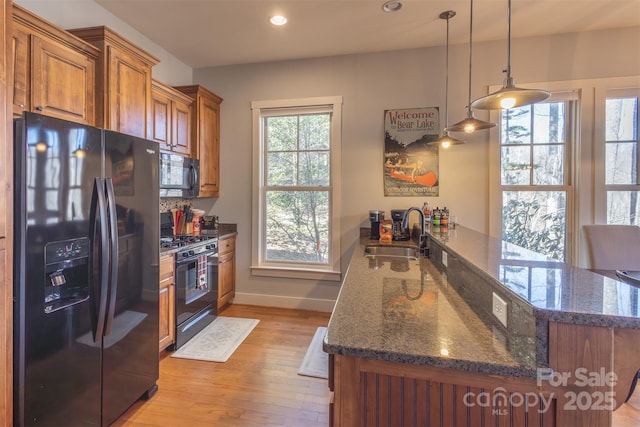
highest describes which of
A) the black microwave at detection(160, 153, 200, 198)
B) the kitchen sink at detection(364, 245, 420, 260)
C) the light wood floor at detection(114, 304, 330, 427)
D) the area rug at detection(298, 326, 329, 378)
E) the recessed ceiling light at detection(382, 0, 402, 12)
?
the recessed ceiling light at detection(382, 0, 402, 12)

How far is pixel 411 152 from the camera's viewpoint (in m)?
3.38

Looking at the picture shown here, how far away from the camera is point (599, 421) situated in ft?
2.66

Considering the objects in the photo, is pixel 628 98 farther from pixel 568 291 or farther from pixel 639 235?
pixel 568 291

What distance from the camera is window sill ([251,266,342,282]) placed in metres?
3.59

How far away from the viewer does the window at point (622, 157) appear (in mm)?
2969

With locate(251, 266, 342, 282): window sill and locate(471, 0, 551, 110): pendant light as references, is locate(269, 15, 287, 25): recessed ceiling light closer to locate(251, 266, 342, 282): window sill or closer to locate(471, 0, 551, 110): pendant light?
locate(471, 0, 551, 110): pendant light

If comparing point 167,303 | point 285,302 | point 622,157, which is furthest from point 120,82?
point 622,157

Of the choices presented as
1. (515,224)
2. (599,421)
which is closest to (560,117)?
(515,224)

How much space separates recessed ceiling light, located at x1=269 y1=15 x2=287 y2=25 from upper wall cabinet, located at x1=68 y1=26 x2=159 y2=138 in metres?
1.09

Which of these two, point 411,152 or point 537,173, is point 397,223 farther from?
point 537,173

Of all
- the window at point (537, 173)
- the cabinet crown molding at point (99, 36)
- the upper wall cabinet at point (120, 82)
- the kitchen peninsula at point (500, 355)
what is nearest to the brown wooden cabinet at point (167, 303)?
the upper wall cabinet at point (120, 82)

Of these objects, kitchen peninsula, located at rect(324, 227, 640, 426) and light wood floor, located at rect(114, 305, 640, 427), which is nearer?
kitchen peninsula, located at rect(324, 227, 640, 426)

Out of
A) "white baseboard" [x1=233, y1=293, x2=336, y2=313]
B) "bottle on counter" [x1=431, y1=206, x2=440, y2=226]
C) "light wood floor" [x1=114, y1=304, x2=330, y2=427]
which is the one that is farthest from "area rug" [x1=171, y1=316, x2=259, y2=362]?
"bottle on counter" [x1=431, y1=206, x2=440, y2=226]

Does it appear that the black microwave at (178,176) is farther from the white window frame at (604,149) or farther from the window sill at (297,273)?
the white window frame at (604,149)
